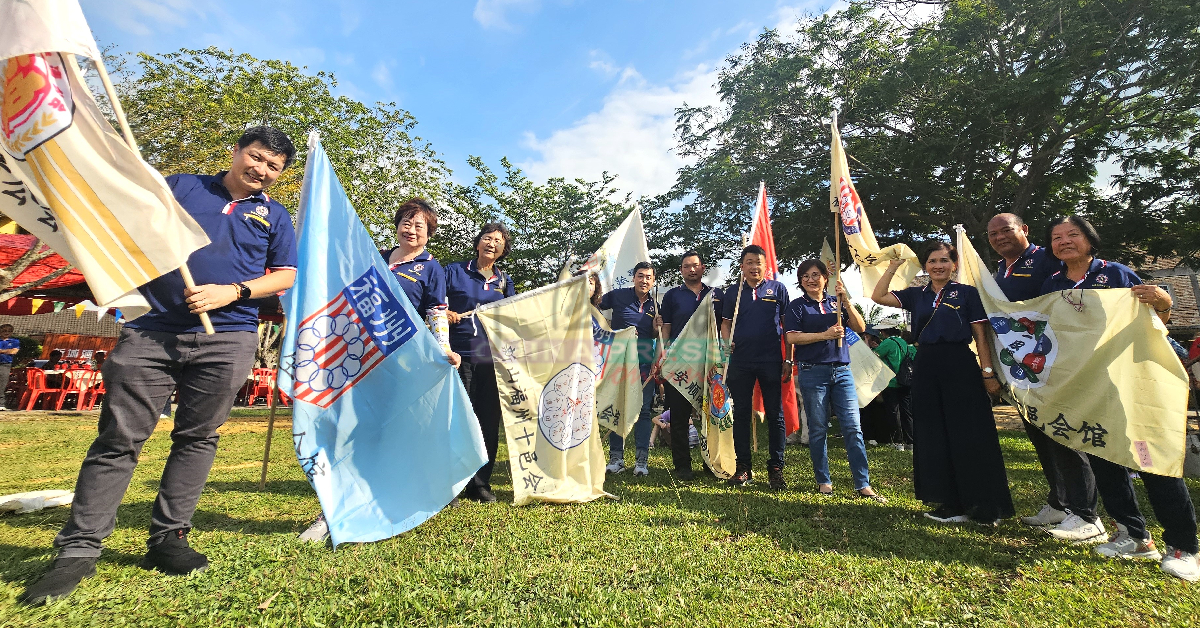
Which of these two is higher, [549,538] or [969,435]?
[969,435]

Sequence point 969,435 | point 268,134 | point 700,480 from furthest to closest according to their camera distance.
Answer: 1. point 700,480
2. point 969,435
3. point 268,134

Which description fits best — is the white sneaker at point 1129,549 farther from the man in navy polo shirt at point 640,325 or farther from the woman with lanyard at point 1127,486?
the man in navy polo shirt at point 640,325

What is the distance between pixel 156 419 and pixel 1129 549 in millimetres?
4908

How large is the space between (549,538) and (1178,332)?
33.0m

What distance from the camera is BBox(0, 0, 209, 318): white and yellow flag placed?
2.33 metres

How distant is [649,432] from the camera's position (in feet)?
18.7

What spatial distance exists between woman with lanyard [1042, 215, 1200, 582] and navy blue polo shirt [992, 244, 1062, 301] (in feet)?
0.58

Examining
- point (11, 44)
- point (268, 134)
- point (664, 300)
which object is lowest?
point (664, 300)

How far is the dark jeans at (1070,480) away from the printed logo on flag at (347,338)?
3917 millimetres

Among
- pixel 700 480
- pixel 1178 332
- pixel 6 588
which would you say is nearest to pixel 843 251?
pixel 700 480

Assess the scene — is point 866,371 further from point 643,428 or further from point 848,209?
point 643,428

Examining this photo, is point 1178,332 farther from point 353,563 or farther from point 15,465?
point 15,465

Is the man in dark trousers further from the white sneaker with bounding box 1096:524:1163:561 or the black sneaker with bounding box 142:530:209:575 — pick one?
the black sneaker with bounding box 142:530:209:575

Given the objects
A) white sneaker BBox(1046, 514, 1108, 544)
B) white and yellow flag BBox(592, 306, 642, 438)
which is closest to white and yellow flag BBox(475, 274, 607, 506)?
white and yellow flag BBox(592, 306, 642, 438)
